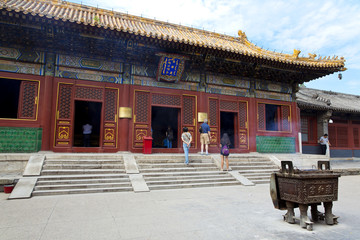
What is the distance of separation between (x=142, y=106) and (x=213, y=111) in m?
3.00

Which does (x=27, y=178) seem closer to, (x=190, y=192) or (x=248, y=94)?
(x=190, y=192)

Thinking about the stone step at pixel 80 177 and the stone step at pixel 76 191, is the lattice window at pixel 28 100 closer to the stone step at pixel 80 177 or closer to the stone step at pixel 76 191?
the stone step at pixel 80 177

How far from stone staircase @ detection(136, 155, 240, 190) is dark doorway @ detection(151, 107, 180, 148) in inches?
225

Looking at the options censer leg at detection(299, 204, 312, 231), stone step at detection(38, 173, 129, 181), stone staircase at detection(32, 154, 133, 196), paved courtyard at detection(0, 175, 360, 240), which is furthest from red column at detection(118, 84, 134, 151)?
censer leg at detection(299, 204, 312, 231)

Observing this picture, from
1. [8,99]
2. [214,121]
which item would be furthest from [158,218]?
[8,99]

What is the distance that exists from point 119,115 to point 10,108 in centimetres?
637

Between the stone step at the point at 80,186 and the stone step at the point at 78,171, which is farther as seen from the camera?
the stone step at the point at 78,171

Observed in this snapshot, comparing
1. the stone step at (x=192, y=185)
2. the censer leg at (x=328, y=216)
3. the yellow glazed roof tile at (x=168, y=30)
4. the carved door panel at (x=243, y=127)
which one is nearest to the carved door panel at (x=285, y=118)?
the carved door panel at (x=243, y=127)

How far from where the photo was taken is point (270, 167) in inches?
351

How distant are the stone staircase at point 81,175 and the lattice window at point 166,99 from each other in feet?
9.38

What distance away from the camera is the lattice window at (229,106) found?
10875 millimetres

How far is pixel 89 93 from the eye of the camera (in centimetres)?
899

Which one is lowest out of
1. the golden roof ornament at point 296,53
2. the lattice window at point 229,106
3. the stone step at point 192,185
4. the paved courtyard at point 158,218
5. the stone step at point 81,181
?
the paved courtyard at point 158,218

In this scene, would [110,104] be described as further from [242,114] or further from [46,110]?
[242,114]
